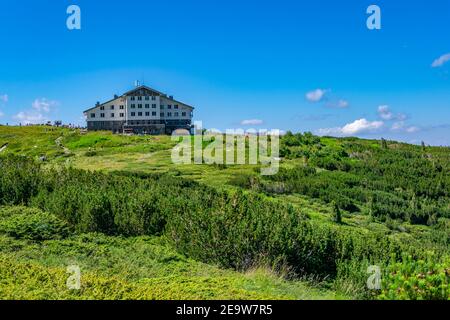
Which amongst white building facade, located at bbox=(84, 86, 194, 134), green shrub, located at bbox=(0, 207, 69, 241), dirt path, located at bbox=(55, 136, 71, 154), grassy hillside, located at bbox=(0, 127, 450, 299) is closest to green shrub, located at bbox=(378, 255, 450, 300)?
grassy hillside, located at bbox=(0, 127, 450, 299)

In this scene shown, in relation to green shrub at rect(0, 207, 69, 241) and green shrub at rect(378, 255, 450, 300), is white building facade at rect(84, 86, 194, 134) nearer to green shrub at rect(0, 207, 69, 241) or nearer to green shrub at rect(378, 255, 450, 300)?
green shrub at rect(0, 207, 69, 241)

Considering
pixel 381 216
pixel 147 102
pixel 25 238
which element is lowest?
pixel 381 216

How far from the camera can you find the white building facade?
82875mm

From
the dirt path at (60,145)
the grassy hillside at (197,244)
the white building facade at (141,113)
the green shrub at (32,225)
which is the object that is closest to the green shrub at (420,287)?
the grassy hillside at (197,244)

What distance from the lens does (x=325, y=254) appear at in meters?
14.1

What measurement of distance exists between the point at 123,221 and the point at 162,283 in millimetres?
6933

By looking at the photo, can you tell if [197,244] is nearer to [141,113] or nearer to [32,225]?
[32,225]

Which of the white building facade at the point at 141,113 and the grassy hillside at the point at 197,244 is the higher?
the white building facade at the point at 141,113

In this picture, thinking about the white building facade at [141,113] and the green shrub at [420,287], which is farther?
the white building facade at [141,113]

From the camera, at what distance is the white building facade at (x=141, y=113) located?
82875 mm

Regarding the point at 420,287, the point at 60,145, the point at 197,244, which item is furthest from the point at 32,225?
the point at 60,145

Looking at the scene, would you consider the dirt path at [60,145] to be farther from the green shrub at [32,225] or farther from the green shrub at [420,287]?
the green shrub at [420,287]
